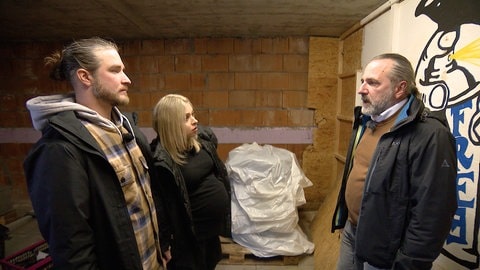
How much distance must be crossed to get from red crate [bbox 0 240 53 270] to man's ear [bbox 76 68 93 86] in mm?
1332

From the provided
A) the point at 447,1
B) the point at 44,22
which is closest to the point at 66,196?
the point at 447,1

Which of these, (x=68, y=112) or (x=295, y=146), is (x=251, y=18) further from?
(x=68, y=112)

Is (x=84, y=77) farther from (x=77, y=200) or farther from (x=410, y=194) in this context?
(x=410, y=194)

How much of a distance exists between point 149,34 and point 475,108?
110 inches

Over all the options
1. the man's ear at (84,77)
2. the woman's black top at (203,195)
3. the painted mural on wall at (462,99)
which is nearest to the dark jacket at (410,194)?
the painted mural on wall at (462,99)

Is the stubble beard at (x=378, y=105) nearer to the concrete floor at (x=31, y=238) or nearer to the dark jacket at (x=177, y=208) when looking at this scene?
the dark jacket at (x=177, y=208)

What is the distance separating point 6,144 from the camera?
3.30 m

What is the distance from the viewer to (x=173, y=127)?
1.57 metres

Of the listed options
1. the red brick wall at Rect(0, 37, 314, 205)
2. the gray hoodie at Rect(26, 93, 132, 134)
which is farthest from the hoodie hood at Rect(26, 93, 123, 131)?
the red brick wall at Rect(0, 37, 314, 205)

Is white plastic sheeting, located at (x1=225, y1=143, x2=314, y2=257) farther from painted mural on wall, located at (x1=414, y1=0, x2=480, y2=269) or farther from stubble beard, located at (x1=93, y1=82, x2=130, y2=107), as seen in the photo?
stubble beard, located at (x1=93, y1=82, x2=130, y2=107)

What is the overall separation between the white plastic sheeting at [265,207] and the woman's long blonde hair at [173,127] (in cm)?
93

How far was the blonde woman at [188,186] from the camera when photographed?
1.47m

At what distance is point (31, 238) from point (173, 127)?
2448mm

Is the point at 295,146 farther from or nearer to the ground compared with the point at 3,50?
nearer to the ground
